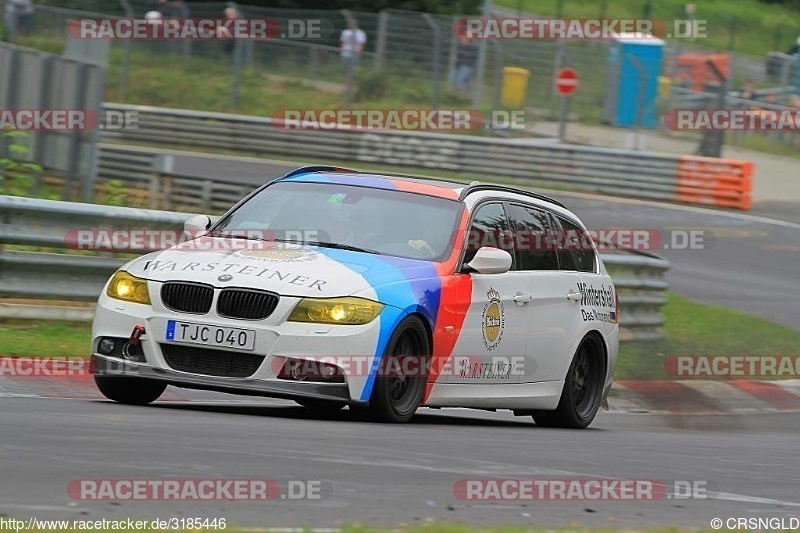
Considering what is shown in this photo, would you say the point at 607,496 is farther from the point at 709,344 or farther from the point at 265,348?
the point at 709,344

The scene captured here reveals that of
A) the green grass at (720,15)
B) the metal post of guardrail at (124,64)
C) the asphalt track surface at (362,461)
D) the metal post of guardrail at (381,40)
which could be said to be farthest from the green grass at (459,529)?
the green grass at (720,15)

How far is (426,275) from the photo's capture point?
9.51m

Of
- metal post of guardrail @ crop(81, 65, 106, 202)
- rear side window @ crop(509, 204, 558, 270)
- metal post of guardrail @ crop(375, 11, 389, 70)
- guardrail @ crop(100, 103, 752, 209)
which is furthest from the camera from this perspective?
metal post of guardrail @ crop(375, 11, 389, 70)

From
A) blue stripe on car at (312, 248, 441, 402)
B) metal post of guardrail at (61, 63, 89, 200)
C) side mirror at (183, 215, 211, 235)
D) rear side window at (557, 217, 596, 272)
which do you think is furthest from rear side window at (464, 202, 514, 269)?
metal post of guardrail at (61, 63, 89, 200)

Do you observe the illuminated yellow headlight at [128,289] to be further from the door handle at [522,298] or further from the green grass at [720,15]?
the green grass at [720,15]

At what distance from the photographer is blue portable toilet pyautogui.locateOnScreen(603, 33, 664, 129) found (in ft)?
113

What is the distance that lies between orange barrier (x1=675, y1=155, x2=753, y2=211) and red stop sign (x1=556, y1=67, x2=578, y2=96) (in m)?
4.19

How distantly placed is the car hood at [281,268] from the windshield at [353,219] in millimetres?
212

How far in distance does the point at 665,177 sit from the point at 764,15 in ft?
127

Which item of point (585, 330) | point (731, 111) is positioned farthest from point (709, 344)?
point (731, 111)

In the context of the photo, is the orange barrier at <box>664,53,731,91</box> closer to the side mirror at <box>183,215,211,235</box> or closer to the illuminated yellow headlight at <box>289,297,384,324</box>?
the side mirror at <box>183,215,211,235</box>

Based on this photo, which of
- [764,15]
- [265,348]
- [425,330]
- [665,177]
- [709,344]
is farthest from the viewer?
[764,15]

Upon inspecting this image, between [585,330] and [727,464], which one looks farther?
[585,330]

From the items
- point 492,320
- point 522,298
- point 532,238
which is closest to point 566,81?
point 532,238
